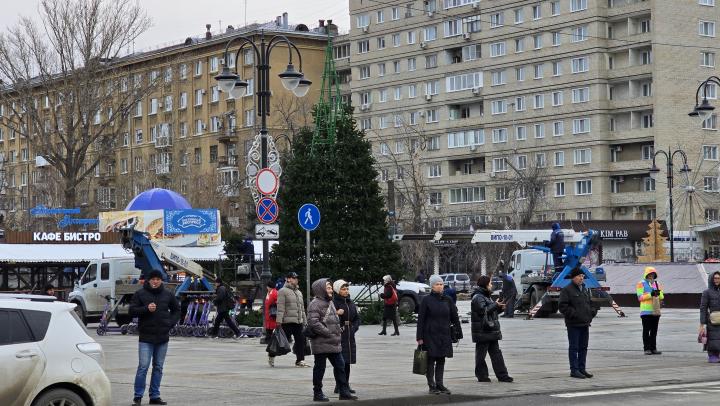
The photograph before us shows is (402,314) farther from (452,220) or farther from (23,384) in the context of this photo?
(452,220)

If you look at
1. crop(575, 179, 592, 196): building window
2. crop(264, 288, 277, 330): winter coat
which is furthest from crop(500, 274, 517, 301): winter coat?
crop(575, 179, 592, 196): building window

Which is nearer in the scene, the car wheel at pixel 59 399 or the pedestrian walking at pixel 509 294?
the car wheel at pixel 59 399

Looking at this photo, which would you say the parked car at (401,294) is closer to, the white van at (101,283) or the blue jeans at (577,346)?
the white van at (101,283)

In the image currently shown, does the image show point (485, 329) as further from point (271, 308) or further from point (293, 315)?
point (271, 308)

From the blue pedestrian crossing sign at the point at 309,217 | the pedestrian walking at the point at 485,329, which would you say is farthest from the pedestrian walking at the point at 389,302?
the pedestrian walking at the point at 485,329

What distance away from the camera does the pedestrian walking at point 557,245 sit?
1747 inches

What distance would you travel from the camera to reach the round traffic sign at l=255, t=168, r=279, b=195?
1067 inches

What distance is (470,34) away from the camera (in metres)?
101

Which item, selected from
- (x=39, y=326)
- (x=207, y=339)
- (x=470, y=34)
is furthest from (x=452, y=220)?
(x=39, y=326)

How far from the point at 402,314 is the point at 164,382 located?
21985mm

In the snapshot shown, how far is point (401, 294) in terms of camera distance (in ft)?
144

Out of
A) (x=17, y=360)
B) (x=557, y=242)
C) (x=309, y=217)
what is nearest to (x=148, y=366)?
(x=17, y=360)

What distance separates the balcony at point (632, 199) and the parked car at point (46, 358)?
263 feet

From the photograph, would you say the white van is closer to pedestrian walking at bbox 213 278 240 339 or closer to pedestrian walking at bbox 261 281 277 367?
pedestrian walking at bbox 213 278 240 339
